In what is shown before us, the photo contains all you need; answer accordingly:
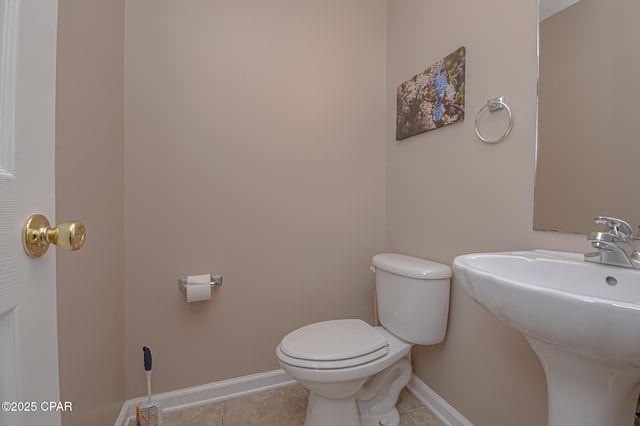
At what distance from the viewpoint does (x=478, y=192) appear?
1135 millimetres

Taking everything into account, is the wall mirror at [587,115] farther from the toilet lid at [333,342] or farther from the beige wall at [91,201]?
the beige wall at [91,201]

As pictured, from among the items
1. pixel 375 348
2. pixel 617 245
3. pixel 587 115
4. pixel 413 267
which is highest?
pixel 587 115

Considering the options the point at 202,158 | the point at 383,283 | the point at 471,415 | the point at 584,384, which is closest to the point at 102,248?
the point at 202,158

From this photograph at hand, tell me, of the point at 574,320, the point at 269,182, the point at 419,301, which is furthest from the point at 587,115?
the point at 269,182

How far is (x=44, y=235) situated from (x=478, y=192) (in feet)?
4.25

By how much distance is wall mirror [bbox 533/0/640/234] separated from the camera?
76 centimetres

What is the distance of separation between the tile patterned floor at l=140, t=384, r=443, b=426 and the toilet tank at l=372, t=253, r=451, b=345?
43 cm

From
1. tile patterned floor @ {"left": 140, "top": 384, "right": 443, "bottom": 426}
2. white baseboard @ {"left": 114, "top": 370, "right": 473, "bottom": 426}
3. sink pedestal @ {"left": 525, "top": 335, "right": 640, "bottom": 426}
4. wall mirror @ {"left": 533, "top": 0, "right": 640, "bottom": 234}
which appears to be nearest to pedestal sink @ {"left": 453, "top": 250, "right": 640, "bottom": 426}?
sink pedestal @ {"left": 525, "top": 335, "right": 640, "bottom": 426}

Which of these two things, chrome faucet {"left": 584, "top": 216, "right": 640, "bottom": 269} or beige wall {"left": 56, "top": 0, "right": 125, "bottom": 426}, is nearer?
chrome faucet {"left": 584, "top": 216, "right": 640, "bottom": 269}

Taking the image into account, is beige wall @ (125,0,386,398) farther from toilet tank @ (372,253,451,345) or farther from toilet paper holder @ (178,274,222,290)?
toilet tank @ (372,253,451,345)

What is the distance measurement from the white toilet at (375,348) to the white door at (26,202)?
2.57 ft

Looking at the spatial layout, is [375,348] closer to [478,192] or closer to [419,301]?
[419,301]

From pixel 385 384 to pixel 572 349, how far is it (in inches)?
37.5

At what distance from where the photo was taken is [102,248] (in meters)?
1.05
